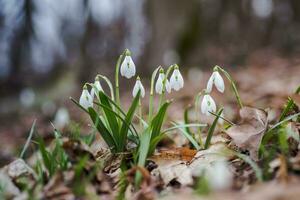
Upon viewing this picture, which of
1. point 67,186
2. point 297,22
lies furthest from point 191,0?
point 67,186

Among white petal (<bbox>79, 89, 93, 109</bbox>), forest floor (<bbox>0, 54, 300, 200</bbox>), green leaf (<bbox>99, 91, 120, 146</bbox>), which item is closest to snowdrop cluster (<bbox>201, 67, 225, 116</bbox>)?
forest floor (<bbox>0, 54, 300, 200</bbox>)

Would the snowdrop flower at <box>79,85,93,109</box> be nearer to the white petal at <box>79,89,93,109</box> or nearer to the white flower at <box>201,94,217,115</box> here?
the white petal at <box>79,89,93,109</box>

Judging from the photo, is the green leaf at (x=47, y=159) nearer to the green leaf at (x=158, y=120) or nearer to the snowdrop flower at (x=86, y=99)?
the snowdrop flower at (x=86, y=99)

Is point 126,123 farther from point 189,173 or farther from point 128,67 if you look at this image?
point 189,173

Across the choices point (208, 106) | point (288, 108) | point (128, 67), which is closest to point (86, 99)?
point (128, 67)

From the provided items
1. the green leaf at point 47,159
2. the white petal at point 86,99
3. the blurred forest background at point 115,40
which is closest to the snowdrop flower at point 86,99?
the white petal at point 86,99

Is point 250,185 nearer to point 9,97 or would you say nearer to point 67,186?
point 67,186
